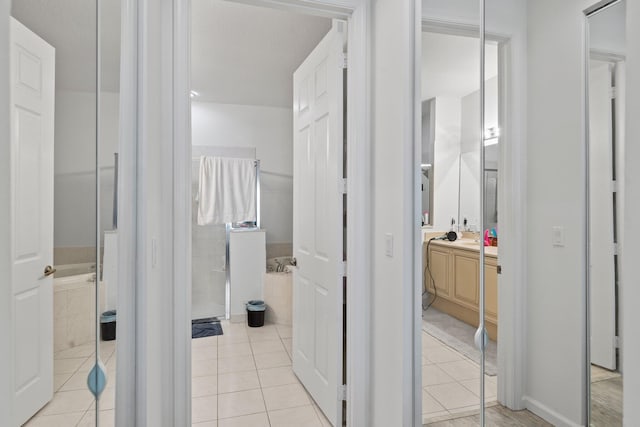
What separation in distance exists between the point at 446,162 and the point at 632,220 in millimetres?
777

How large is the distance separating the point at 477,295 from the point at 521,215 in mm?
367

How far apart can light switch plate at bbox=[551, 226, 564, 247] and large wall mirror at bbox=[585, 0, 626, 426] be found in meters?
0.09

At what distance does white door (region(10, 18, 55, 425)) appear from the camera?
434mm

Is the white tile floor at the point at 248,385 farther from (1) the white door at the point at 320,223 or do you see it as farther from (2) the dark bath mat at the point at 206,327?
(1) the white door at the point at 320,223

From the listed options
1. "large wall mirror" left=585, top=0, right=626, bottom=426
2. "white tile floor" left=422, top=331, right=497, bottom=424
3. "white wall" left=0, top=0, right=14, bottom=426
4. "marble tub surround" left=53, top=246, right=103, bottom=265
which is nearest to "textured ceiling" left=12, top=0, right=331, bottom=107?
"white wall" left=0, top=0, right=14, bottom=426

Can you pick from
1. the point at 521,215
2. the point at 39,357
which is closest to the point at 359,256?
the point at 521,215

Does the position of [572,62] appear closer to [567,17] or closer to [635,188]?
[567,17]

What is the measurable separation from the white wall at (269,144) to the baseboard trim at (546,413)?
13.3 ft

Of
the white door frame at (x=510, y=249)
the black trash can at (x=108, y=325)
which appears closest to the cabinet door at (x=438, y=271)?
the white door frame at (x=510, y=249)

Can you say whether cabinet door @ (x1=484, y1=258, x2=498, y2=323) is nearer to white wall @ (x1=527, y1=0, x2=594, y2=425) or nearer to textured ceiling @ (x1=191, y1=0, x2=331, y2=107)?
white wall @ (x1=527, y1=0, x2=594, y2=425)

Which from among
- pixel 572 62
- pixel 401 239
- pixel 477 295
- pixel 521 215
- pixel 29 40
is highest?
pixel 572 62

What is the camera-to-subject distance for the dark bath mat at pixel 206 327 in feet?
12.1

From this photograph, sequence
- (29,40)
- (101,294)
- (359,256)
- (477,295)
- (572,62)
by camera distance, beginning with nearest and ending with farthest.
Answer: (29,40) < (572,62) < (101,294) < (477,295) < (359,256)

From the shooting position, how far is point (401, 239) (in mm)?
1577
